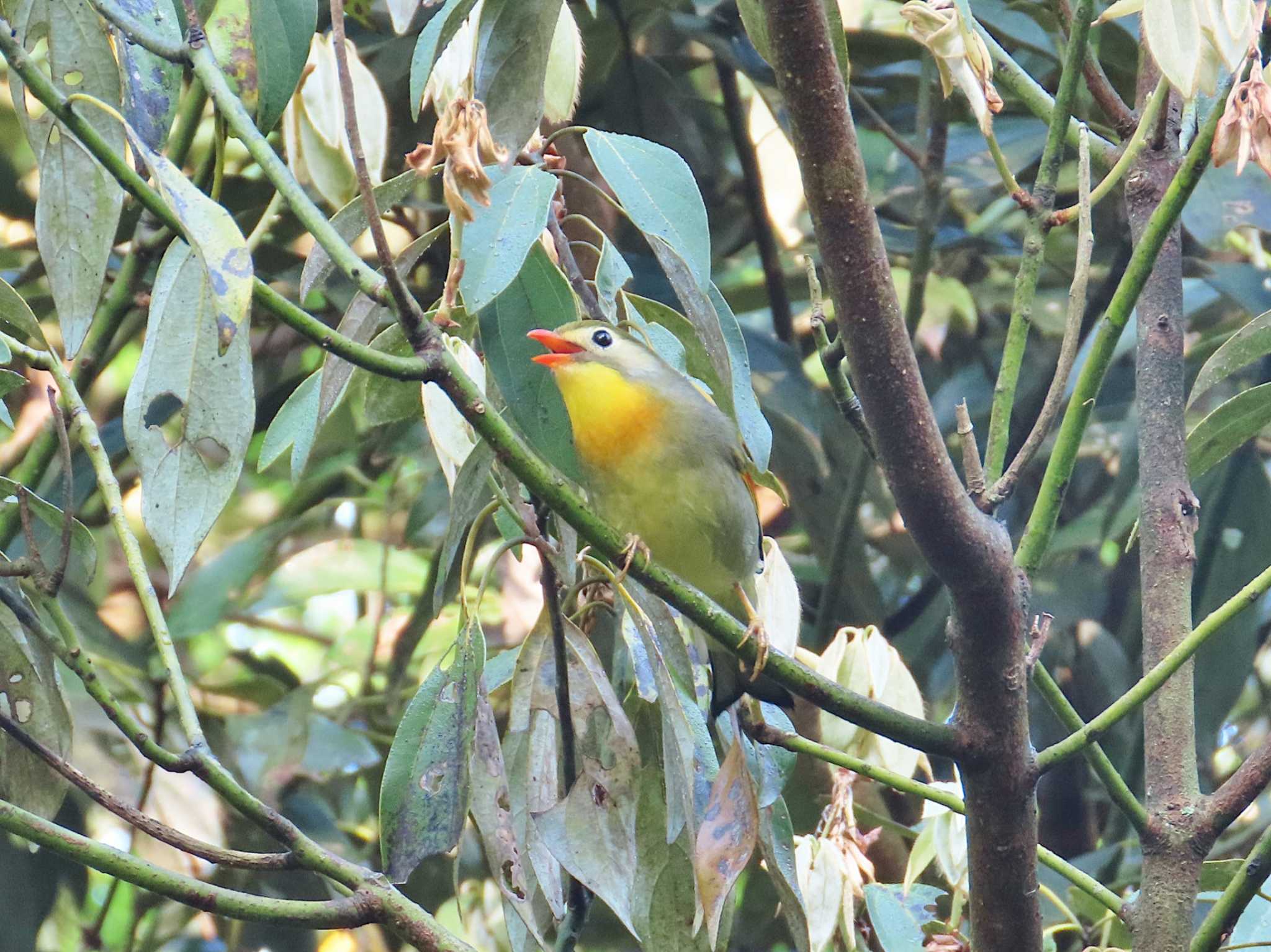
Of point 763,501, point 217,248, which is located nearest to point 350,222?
point 217,248

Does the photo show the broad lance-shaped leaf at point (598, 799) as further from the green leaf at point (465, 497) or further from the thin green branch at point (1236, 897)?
the thin green branch at point (1236, 897)

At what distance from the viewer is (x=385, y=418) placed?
1945mm

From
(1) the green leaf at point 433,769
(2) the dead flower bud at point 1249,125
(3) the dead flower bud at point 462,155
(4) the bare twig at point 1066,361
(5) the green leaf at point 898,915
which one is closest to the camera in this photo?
(3) the dead flower bud at point 462,155

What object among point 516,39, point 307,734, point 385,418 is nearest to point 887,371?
point 516,39

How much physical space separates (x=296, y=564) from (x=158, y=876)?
10.3ft

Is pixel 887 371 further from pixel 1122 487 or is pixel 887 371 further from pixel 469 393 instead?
pixel 1122 487

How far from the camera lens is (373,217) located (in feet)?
3.75

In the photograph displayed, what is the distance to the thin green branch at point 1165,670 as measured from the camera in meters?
1.54

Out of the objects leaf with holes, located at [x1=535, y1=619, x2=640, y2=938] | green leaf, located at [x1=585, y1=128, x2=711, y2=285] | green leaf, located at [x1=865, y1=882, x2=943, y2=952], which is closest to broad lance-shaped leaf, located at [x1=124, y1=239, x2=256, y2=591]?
green leaf, located at [x1=585, y1=128, x2=711, y2=285]

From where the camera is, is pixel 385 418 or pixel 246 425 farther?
pixel 385 418

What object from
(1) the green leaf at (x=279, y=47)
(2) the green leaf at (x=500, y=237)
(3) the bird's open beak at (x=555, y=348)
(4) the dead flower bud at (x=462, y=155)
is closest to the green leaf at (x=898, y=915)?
(3) the bird's open beak at (x=555, y=348)

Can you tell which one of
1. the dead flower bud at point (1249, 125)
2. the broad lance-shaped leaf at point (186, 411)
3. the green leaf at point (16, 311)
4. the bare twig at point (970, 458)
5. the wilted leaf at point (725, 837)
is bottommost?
the wilted leaf at point (725, 837)

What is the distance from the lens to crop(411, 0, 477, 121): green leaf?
1548 mm

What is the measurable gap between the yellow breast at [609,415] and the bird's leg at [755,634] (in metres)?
0.34
